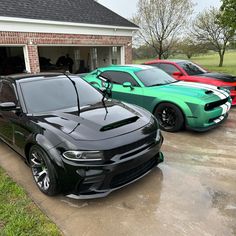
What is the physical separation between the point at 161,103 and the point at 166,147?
1.18 metres

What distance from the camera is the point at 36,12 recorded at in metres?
10.5

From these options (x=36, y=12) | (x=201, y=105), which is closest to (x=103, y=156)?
(x=201, y=105)

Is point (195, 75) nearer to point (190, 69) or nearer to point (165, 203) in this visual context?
point (190, 69)

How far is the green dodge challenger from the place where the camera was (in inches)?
197

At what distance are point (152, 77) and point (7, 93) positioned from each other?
11.4 feet

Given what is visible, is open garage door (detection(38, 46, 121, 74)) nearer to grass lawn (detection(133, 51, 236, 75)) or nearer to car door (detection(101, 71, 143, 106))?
car door (detection(101, 71, 143, 106))

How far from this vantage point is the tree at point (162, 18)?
19.7 m

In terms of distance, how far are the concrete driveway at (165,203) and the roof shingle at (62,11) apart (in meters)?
7.78

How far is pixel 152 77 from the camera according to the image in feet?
20.2

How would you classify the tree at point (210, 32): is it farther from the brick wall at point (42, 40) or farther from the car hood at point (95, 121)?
the car hood at point (95, 121)

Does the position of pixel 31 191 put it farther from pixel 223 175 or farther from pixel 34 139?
pixel 223 175

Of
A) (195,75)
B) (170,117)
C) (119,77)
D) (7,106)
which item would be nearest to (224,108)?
(170,117)

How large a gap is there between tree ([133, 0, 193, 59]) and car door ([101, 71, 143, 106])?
15415mm

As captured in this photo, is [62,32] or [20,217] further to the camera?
[62,32]
